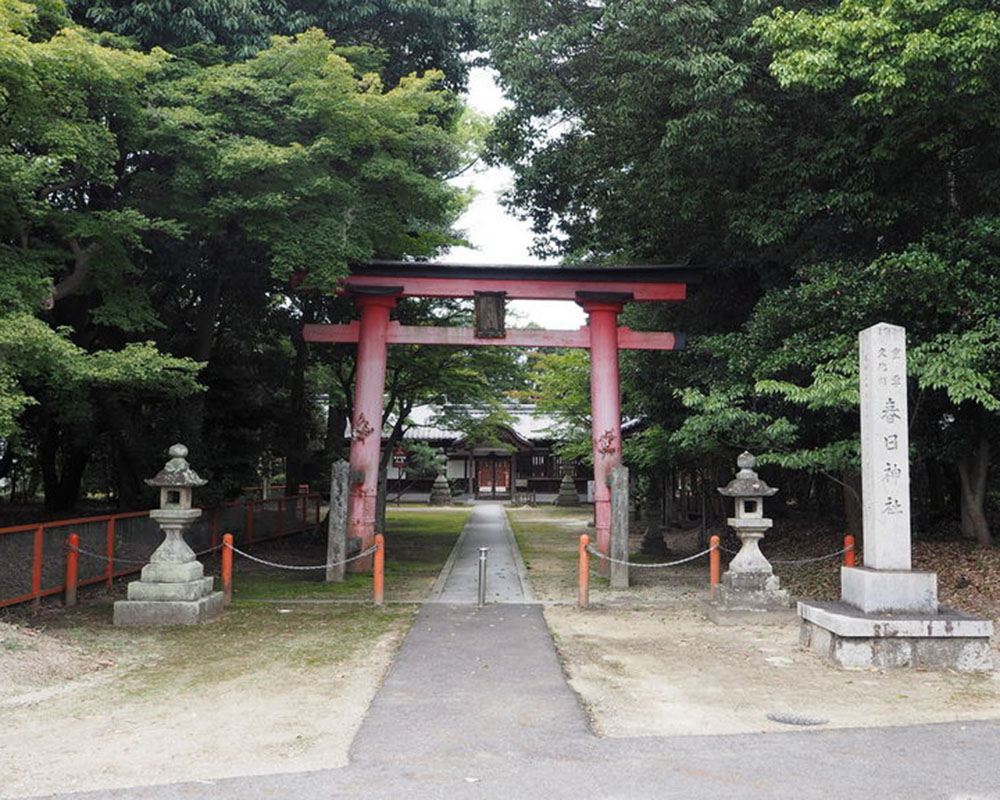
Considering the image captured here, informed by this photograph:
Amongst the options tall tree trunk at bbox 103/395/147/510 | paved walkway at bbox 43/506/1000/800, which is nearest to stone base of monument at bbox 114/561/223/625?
paved walkway at bbox 43/506/1000/800

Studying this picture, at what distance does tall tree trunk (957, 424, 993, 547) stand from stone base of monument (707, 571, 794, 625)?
4672mm

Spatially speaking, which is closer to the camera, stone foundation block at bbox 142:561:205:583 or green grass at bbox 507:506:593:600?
stone foundation block at bbox 142:561:205:583

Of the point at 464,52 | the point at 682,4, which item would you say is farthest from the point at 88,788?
the point at 464,52

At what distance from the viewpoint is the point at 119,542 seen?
40.5 feet

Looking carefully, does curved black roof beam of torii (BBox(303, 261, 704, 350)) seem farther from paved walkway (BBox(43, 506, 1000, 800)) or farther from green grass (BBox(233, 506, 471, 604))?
paved walkway (BBox(43, 506, 1000, 800))

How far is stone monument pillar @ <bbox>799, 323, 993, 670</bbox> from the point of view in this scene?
7.54m

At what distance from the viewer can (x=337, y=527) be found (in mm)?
13562

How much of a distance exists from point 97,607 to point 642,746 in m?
8.73

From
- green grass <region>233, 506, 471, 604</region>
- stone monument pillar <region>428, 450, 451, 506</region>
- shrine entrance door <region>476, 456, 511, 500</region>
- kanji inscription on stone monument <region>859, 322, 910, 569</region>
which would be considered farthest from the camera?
shrine entrance door <region>476, 456, 511, 500</region>

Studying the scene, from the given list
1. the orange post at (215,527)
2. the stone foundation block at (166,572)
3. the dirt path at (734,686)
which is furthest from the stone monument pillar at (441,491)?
the dirt path at (734,686)

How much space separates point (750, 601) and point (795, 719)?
4597 mm

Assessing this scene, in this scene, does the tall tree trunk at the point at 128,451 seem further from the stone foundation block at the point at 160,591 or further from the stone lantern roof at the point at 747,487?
the stone lantern roof at the point at 747,487

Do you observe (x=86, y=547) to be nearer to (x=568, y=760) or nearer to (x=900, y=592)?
(x=568, y=760)

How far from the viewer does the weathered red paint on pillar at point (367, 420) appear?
1441cm
